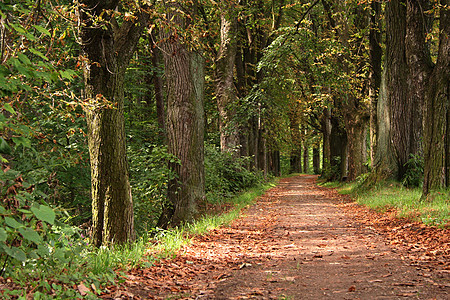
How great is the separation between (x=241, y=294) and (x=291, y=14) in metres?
24.1

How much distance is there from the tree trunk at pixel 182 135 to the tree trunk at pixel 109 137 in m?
2.79

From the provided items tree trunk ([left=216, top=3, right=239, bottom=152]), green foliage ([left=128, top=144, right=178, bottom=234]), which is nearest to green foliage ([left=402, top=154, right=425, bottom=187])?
green foliage ([left=128, top=144, right=178, bottom=234])

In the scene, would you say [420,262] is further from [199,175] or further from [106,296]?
[199,175]

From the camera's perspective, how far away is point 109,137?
6.99m

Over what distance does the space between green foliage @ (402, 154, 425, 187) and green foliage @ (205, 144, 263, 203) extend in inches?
243

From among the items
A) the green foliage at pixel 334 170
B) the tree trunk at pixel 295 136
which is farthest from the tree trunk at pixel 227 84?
the tree trunk at pixel 295 136

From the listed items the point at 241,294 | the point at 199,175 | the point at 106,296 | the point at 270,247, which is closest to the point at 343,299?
the point at 241,294

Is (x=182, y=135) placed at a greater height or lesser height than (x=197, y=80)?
lesser

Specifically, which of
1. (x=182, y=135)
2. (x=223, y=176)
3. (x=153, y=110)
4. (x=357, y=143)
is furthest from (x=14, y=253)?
(x=357, y=143)

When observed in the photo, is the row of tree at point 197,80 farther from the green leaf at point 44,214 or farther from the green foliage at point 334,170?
the green leaf at point 44,214

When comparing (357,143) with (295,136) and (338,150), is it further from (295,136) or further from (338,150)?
(295,136)

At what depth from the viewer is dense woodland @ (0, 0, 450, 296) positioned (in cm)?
380

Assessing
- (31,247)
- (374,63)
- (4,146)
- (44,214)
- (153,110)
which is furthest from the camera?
(153,110)

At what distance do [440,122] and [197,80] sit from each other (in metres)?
6.00
